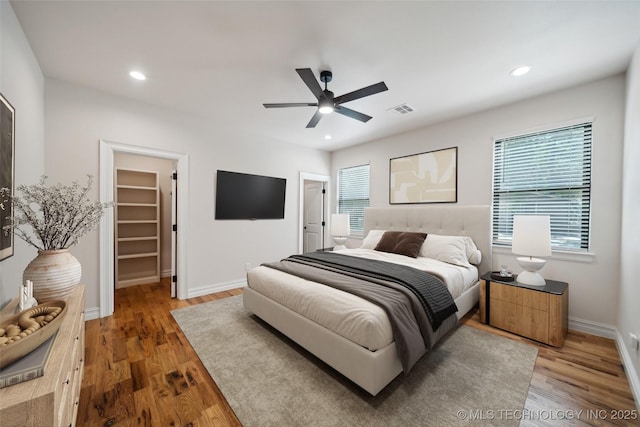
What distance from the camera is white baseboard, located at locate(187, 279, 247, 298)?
3.64 meters

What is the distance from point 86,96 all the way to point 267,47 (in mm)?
2399

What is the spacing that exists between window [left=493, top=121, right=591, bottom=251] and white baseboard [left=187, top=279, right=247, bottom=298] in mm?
3939

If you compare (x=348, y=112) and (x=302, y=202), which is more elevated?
(x=348, y=112)

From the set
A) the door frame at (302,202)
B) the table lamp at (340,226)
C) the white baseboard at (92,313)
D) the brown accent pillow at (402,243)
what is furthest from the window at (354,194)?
the white baseboard at (92,313)

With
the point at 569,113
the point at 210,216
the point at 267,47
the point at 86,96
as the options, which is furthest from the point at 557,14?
the point at 86,96

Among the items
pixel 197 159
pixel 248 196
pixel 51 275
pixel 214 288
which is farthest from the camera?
pixel 248 196

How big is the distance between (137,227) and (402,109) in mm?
4850

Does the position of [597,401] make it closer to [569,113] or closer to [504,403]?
[504,403]

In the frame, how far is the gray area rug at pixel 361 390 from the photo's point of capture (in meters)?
1.54

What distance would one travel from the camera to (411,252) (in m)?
3.32

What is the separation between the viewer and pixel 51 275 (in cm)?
152

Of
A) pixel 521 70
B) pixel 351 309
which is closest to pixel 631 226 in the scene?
pixel 521 70

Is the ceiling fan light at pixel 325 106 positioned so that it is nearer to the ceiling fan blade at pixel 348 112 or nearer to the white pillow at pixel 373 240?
the ceiling fan blade at pixel 348 112

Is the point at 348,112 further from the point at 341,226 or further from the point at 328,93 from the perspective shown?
the point at 341,226
